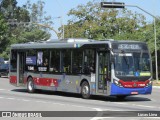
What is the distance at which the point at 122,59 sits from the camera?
22.6 metres

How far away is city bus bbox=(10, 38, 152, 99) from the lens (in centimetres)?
2247

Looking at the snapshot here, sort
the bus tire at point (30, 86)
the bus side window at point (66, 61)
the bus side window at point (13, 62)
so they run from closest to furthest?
1. the bus side window at point (66, 61)
2. the bus tire at point (30, 86)
3. the bus side window at point (13, 62)

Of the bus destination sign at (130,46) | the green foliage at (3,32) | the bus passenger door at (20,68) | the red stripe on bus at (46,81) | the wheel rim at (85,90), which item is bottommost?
the wheel rim at (85,90)

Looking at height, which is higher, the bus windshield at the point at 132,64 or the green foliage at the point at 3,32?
the green foliage at the point at 3,32

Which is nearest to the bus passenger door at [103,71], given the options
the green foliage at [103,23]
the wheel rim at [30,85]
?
the wheel rim at [30,85]

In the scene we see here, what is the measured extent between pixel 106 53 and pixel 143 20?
43.9 metres

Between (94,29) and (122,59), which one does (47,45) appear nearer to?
(122,59)

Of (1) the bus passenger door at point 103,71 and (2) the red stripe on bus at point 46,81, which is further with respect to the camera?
(2) the red stripe on bus at point 46,81

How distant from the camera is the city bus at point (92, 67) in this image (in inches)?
885

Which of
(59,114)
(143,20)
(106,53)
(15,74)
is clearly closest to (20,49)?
(15,74)

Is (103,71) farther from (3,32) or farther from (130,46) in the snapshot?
(3,32)

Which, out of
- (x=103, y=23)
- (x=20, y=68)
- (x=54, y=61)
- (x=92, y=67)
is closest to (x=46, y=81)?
(x=54, y=61)

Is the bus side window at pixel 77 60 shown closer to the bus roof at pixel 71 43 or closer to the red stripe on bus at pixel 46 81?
the bus roof at pixel 71 43

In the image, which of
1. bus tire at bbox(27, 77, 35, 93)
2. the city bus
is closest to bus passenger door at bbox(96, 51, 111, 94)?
the city bus
